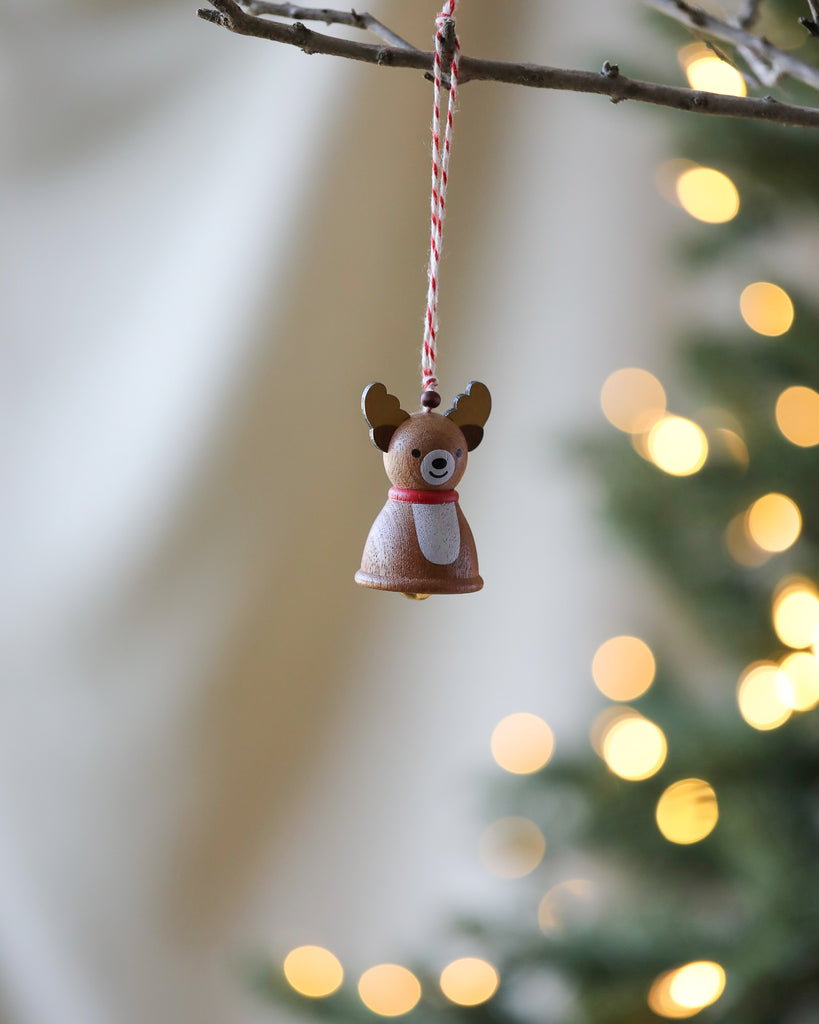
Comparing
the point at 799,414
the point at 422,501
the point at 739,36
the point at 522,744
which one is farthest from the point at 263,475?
the point at 739,36

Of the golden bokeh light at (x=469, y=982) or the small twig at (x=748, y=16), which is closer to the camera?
the small twig at (x=748, y=16)

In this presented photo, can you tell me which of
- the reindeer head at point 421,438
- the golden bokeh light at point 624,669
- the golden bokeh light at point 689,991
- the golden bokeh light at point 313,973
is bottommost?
the golden bokeh light at point 313,973

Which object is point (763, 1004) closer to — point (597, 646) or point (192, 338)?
point (597, 646)

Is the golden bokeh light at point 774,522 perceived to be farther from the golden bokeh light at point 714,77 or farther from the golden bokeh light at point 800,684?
the golden bokeh light at point 714,77

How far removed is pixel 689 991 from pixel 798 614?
1.10 feet

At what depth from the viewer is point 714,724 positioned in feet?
2.93

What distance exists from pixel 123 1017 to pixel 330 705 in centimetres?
50

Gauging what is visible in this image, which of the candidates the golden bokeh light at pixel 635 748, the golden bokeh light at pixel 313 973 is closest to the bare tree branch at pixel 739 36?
the golden bokeh light at pixel 635 748

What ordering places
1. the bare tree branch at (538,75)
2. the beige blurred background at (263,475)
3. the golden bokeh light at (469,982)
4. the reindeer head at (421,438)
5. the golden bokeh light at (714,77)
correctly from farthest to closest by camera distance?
the beige blurred background at (263,475) → the golden bokeh light at (469,982) → the golden bokeh light at (714,77) → the reindeer head at (421,438) → the bare tree branch at (538,75)

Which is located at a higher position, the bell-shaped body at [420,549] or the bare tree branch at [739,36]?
the bare tree branch at [739,36]

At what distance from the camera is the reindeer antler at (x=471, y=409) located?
1.73 ft

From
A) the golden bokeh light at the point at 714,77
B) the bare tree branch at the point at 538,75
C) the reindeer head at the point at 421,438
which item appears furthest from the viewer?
the golden bokeh light at the point at 714,77

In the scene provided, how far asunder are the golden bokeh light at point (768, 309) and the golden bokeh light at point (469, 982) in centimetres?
67

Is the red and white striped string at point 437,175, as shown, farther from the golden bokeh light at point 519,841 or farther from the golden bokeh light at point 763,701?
the golden bokeh light at point 519,841
